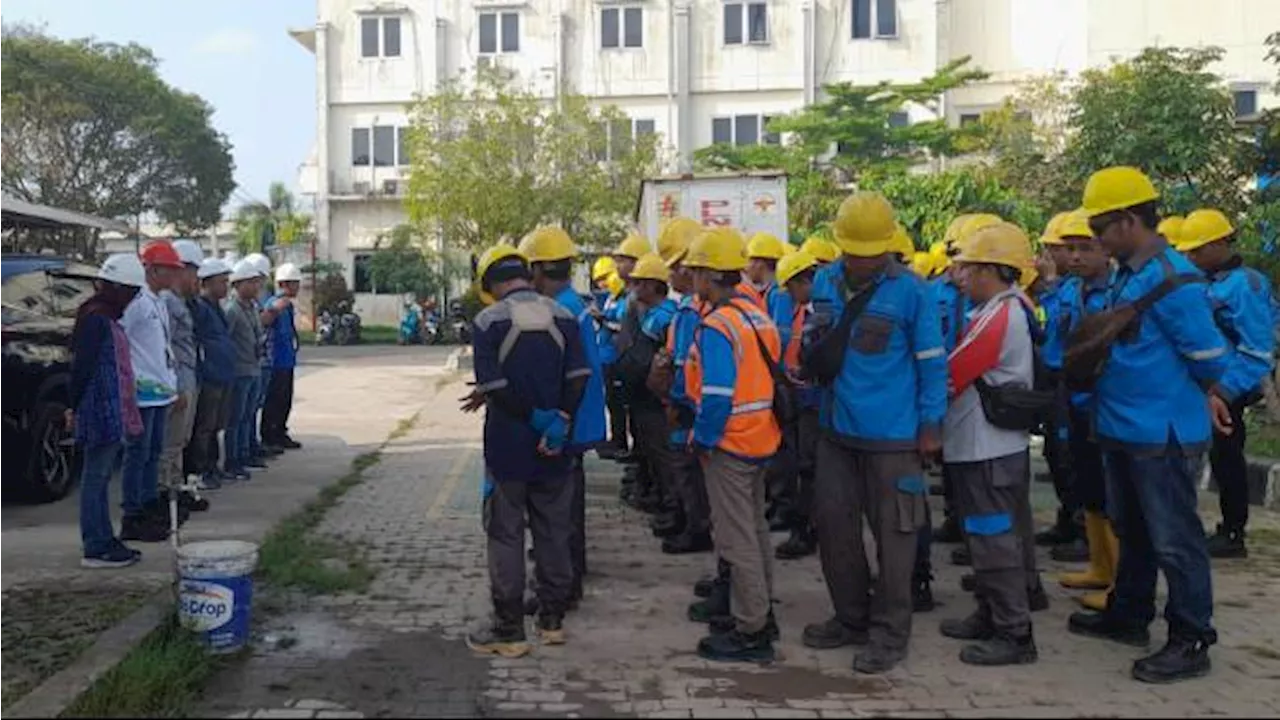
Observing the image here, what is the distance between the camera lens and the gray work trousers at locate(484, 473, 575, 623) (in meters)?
5.22

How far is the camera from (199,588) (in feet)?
17.0

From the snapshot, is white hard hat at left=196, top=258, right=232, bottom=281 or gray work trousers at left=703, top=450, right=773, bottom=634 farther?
white hard hat at left=196, top=258, right=232, bottom=281

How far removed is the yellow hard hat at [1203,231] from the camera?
258 inches

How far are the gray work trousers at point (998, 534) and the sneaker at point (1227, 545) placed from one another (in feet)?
8.92

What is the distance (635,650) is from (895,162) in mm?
22841

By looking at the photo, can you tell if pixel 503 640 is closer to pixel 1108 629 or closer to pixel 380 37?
pixel 1108 629

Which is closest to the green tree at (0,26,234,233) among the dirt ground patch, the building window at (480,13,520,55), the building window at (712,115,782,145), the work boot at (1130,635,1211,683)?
the building window at (480,13,520,55)


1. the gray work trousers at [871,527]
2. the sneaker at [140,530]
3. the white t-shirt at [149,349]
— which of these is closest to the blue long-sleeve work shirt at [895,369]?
the gray work trousers at [871,527]

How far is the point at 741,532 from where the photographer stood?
5.08 meters

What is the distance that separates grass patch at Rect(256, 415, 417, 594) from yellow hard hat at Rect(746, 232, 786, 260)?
3.20 m

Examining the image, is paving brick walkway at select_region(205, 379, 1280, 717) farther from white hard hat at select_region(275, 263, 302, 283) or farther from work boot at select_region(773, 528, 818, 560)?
white hard hat at select_region(275, 263, 302, 283)

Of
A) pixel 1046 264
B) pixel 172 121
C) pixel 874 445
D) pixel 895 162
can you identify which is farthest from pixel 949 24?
pixel 874 445

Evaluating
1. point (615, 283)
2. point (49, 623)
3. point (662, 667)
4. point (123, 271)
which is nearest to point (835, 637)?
point (662, 667)

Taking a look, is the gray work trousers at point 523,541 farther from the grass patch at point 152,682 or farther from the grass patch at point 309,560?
the grass patch at point 309,560
